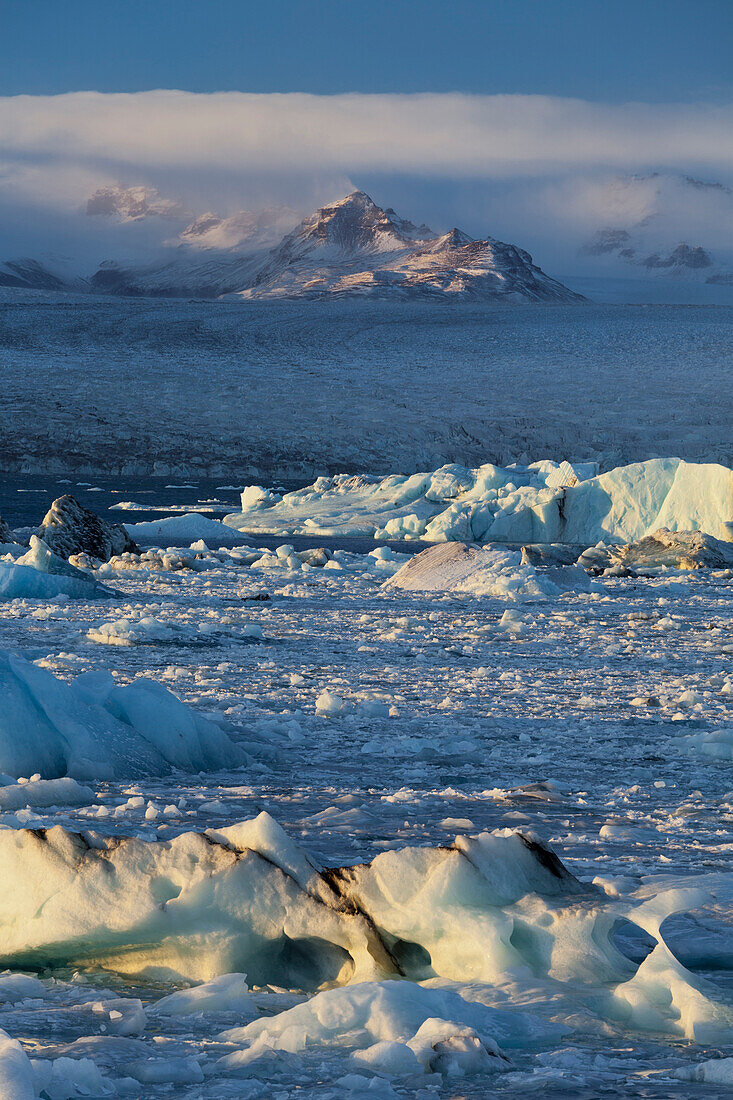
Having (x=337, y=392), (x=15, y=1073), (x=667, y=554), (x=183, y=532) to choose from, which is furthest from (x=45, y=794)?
(x=337, y=392)

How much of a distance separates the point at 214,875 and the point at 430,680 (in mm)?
3728

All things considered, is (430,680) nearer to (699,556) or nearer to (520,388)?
(699,556)

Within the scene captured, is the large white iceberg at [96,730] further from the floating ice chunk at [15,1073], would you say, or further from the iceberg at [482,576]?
the iceberg at [482,576]

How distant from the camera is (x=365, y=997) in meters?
1.62

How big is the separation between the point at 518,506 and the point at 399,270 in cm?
8273

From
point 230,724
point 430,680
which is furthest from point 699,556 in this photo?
point 230,724

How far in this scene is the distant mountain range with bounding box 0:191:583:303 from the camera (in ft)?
288

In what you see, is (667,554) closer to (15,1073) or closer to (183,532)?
(183,532)

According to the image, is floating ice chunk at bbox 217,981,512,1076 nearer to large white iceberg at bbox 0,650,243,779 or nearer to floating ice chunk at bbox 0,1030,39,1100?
floating ice chunk at bbox 0,1030,39,1100

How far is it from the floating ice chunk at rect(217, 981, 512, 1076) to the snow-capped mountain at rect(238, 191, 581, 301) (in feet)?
244

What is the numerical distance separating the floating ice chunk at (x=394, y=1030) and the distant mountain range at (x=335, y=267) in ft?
244

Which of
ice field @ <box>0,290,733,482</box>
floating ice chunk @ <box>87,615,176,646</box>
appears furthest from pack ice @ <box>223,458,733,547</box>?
ice field @ <box>0,290,733,482</box>

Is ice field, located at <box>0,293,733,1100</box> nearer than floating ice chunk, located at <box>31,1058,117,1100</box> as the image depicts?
No

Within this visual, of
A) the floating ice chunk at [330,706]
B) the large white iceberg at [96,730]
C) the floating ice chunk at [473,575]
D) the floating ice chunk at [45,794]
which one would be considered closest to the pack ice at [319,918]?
the floating ice chunk at [45,794]
